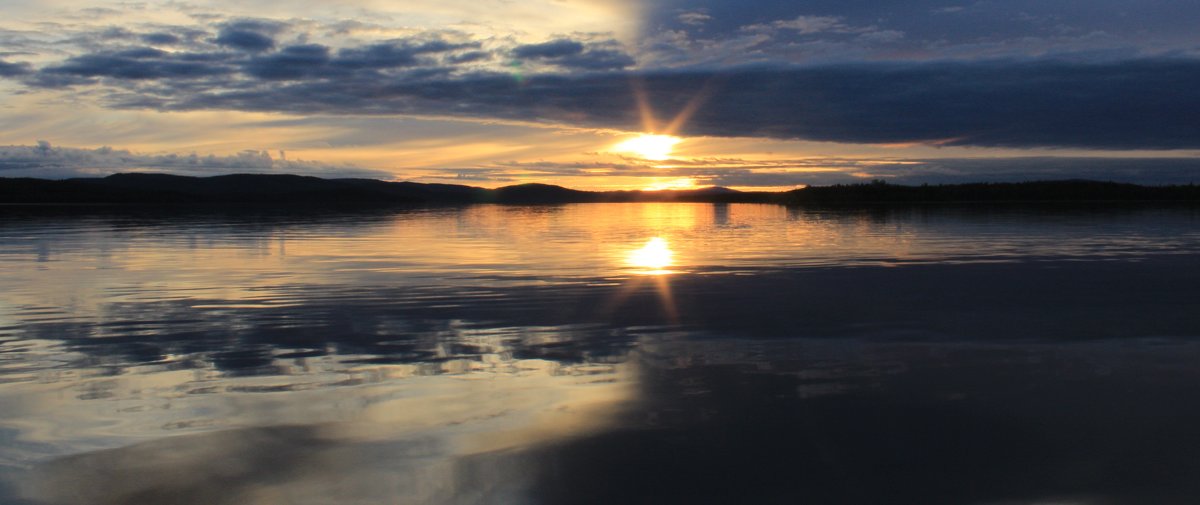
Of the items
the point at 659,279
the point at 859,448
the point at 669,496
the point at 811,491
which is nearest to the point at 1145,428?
the point at 859,448

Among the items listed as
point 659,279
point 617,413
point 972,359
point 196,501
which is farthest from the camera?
point 659,279

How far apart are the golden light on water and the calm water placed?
128 inches

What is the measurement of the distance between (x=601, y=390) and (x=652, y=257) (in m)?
16.9

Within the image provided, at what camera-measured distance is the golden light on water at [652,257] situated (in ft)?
71.5

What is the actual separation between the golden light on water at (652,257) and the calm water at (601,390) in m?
3.25

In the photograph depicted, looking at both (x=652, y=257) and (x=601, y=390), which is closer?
(x=601, y=390)

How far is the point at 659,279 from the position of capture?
1880 cm

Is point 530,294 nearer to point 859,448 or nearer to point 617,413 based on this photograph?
point 617,413

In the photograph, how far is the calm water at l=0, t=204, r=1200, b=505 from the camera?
19.7 feet

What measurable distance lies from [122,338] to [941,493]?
9990 millimetres

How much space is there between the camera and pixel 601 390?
8.46 meters

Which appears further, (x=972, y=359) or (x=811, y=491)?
(x=972, y=359)

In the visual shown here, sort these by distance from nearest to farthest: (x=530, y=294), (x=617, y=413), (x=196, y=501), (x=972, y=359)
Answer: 1. (x=196, y=501)
2. (x=617, y=413)
3. (x=972, y=359)
4. (x=530, y=294)

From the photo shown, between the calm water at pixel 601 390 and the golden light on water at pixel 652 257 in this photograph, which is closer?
the calm water at pixel 601 390
